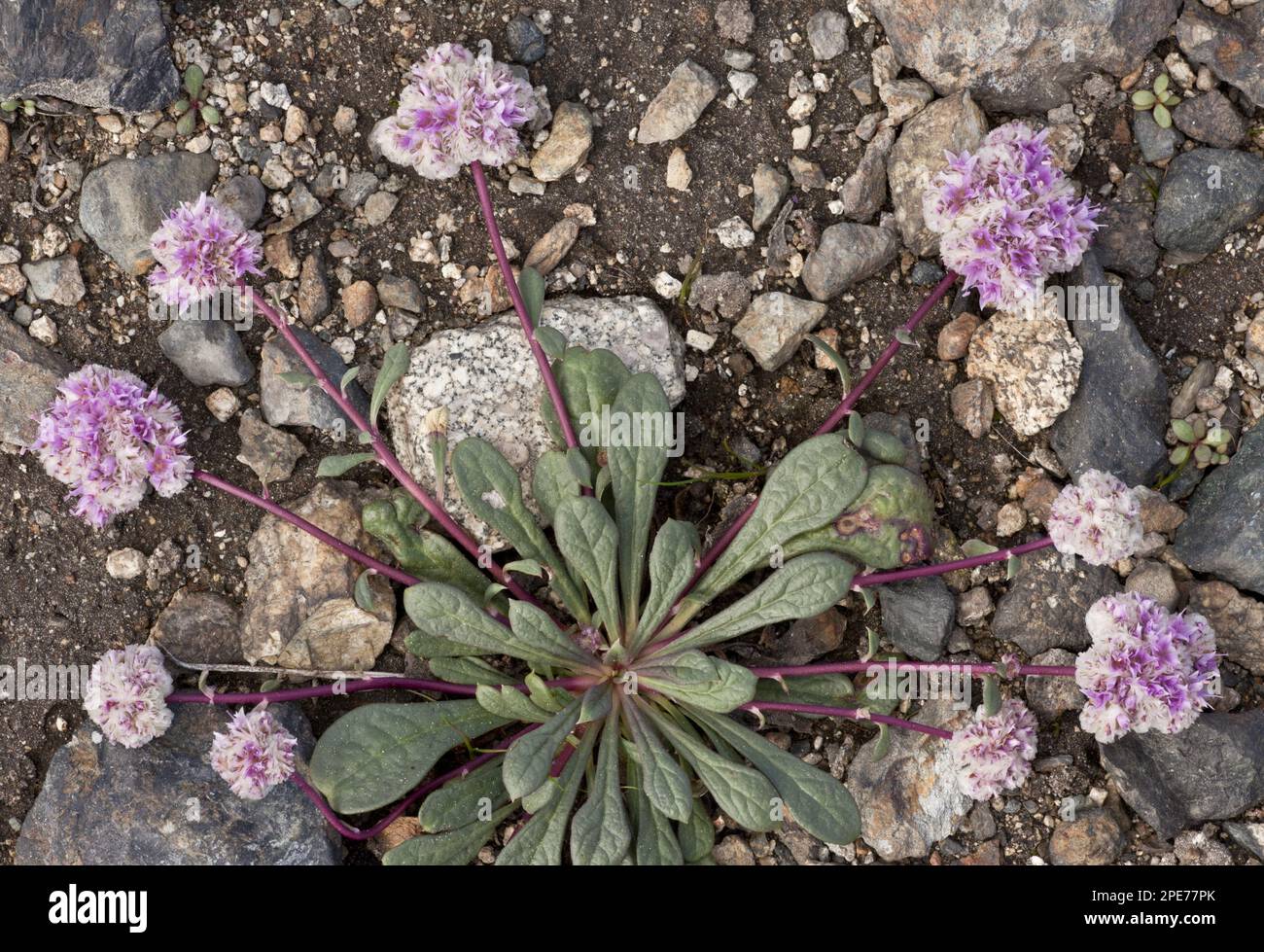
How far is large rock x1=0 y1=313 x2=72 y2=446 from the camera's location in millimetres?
4316

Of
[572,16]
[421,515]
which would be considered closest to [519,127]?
[572,16]

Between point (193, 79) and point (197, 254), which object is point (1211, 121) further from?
point (193, 79)

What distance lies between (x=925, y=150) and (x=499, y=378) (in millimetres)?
1865

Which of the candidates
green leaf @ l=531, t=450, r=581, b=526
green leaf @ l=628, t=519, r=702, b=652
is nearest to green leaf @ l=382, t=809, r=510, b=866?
green leaf @ l=628, t=519, r=702, b=652

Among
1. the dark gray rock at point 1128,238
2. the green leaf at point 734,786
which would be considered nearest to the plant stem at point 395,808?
the green leaf at point 734,786

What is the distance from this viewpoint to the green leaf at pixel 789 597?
3869 millimetres

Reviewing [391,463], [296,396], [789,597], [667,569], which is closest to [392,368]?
[391,463]

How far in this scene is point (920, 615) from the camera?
4.26 m

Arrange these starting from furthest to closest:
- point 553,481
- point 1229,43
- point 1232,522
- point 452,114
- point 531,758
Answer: point 1229,43, point 1232,522, point 553,481, point 452,114, point 531,758

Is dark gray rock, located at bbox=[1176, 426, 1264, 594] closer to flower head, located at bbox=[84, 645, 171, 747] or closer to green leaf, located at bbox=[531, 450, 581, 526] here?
green leaf, located at bbox=[531, 450, 581, 526]
